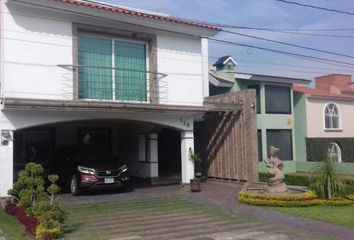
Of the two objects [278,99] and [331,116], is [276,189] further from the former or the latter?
[331,116]

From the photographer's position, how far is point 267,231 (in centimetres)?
1009

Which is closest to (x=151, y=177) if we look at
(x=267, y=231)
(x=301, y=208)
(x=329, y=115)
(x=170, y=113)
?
→ (x=170, y=113)

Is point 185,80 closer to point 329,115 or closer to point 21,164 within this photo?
point 21,164

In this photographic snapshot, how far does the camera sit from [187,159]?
58.0ft

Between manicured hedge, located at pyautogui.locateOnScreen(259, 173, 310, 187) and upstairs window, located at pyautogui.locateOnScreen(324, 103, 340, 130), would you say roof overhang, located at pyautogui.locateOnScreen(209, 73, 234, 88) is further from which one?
upstairs window, located at pyautogui.locateOnScreen(324, 103, 340, 130)

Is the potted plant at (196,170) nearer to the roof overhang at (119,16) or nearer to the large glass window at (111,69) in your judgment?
the large glass window at (111,69)

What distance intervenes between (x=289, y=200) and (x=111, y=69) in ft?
24.2

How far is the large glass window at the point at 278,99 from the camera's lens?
23688 mm

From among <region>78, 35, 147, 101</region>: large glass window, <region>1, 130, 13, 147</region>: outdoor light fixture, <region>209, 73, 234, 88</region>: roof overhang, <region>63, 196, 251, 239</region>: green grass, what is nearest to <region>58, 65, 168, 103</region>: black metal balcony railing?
<region>78, 35, 147, 101</region>: large glass window

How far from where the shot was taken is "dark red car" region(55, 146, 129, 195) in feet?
48.5

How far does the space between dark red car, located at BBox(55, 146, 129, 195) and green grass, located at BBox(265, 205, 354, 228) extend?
526 centimetres

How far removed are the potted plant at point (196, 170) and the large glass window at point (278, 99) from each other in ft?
21.4

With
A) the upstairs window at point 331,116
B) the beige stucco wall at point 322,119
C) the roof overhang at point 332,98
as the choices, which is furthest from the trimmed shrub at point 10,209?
the upstairs window at point 331,116

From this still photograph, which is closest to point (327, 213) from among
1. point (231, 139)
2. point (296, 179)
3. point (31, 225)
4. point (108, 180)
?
point (231, 139)
